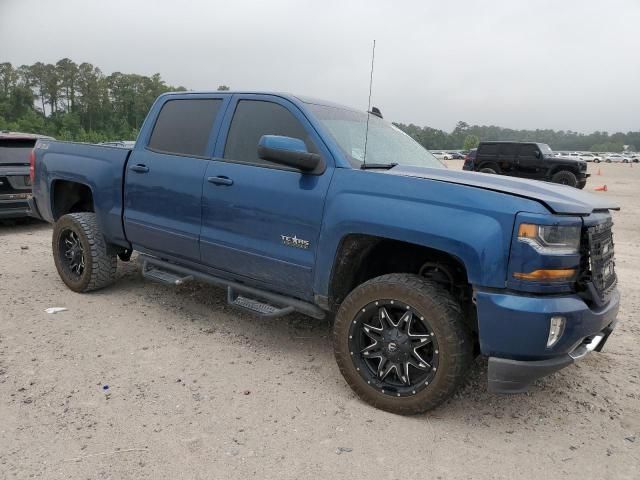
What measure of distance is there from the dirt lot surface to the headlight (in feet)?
3.53

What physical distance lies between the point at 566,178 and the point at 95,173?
17.8 metres

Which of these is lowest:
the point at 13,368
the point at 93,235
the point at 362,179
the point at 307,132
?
the point at 13,368

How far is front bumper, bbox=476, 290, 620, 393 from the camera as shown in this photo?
8.54ft

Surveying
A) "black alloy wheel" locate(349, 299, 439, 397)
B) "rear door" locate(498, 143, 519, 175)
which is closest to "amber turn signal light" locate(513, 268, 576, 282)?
"black alloy wheel" locate(349, 299, 439, 397)

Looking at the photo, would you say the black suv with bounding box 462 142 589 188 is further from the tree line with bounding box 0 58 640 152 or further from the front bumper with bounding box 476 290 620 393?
the tree line with bounding box 0 58 640 152

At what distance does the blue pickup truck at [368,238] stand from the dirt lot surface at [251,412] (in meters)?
0.33

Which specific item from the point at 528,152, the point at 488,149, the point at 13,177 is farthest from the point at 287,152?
the point at 488,149

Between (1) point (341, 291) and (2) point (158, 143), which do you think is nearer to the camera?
(1) point (341, 291)

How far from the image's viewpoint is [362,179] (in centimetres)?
315

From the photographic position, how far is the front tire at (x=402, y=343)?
9.33 feet

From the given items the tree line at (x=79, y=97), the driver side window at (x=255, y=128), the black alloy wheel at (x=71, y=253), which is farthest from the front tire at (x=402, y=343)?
the tree line at (x=79, y=97)

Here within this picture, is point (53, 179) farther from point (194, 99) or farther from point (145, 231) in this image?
point (194, 99)

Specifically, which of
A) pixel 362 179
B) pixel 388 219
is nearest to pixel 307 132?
pixel 362 179

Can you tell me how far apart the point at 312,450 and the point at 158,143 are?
292 centimetres
